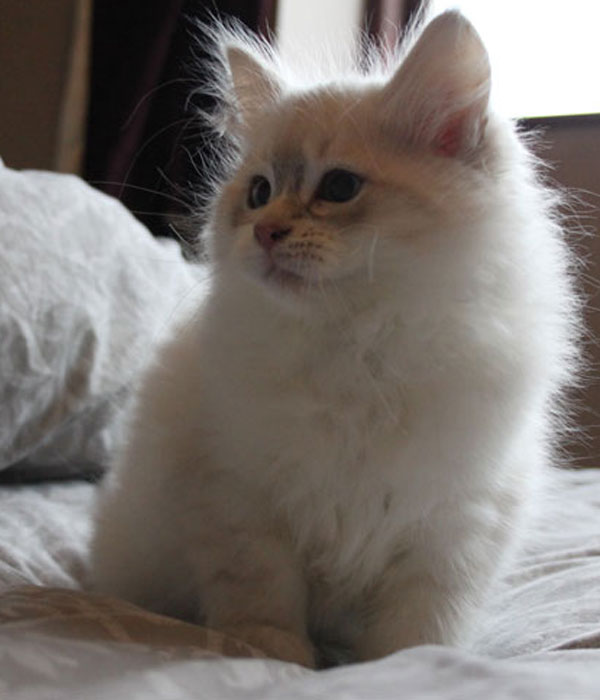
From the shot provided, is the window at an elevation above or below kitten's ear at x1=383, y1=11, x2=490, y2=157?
above

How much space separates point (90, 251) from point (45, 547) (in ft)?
2.18

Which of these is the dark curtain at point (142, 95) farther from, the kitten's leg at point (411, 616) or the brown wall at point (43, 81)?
the kitten's leg at point (411, 616)

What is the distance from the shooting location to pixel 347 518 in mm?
950

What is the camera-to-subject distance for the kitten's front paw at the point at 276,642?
35.8 inches

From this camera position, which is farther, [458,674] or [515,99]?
[515,99]

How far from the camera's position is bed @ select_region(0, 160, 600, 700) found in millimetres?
701

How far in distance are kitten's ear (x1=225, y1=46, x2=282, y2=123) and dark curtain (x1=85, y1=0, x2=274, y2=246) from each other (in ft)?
4.29

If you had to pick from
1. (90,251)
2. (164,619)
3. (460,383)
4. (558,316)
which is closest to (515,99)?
(90,251)

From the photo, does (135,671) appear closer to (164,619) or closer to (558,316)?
(164,619)

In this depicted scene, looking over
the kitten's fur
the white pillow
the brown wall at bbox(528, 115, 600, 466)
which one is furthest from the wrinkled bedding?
the brown wall at bbox(528, 115, 600, 466)

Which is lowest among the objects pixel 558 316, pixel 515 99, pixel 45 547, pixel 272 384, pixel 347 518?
pixel 45 547

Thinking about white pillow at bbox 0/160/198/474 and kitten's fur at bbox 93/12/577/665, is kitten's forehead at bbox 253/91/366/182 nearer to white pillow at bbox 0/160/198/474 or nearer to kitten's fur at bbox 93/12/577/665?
kitten's fur at bbox 93/12/577/665

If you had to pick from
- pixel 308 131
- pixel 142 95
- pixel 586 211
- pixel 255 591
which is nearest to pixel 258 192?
pixel 308 131

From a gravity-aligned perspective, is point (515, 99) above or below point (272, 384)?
above
